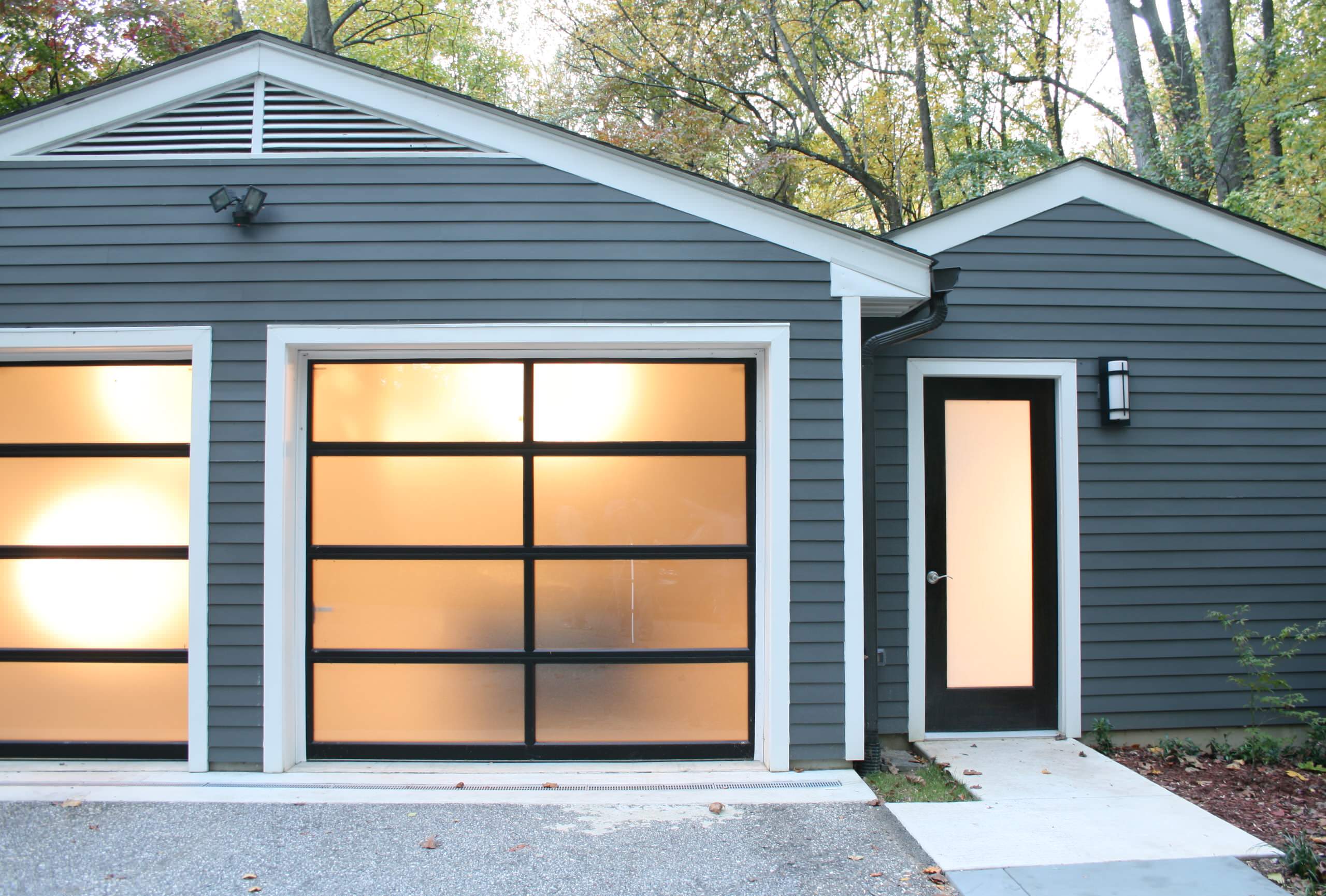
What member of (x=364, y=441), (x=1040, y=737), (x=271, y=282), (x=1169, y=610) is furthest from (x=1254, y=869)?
(x=271, y=282)

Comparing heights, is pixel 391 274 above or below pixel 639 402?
above

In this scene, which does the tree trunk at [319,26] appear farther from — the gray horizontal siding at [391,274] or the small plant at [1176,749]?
the small plant at [1176,749]

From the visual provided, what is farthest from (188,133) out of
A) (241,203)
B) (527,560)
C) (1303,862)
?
(1303,862)

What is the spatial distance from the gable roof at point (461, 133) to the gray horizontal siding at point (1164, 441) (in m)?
0.80

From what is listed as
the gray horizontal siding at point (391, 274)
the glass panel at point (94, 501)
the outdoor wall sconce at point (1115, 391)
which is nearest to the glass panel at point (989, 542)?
the outdoor wall sconce at point (1115, 391)

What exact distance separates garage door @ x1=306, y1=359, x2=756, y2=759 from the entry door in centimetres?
131

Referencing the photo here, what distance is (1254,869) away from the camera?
3143 mm

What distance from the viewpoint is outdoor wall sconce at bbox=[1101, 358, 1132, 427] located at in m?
4.73

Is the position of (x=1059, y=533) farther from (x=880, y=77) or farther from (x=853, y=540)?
(x=880, y=77)

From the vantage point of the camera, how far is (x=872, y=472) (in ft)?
15.0

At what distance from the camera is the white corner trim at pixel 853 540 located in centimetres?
409

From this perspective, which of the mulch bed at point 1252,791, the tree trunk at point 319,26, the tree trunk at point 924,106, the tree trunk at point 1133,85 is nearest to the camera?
the mulch bed at point 1252,791

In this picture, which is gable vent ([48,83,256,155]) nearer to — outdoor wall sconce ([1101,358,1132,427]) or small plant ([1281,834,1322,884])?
outdoor wall sconce ([1101,358,1132,427])

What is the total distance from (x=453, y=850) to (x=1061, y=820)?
2.72 metres
